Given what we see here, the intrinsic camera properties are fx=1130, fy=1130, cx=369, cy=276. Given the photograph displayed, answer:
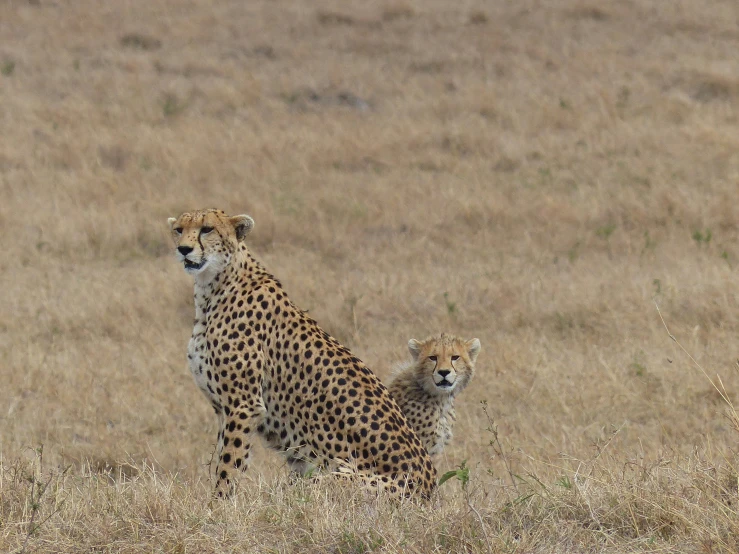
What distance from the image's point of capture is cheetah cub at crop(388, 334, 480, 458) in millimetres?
5609

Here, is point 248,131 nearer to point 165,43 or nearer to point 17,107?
point 17,107

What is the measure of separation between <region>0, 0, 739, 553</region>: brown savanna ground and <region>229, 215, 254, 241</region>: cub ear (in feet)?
3.72

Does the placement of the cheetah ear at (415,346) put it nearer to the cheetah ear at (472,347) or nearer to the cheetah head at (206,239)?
the cheetah ear at (472,347)

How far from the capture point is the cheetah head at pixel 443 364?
5.71 metres

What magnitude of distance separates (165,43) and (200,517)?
530 inches

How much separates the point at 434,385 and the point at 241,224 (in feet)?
4.31

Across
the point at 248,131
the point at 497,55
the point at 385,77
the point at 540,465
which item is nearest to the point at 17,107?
the point at 248,131

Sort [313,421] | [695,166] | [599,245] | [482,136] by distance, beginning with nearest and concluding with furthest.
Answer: [313,421] → [599,245] → [695,166] → [482,136]

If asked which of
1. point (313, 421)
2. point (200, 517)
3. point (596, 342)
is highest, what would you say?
point (200, 517)

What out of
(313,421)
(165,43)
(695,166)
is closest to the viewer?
(313,421)

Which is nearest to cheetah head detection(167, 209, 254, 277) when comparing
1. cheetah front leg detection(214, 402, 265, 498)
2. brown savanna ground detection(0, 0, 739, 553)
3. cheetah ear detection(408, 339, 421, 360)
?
cheetah front leg detection(214, 402, 265, 498)

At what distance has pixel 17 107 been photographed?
13.2 metres

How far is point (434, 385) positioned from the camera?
5.73m

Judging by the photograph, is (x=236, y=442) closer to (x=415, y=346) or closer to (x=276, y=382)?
(x=276, y=382)
